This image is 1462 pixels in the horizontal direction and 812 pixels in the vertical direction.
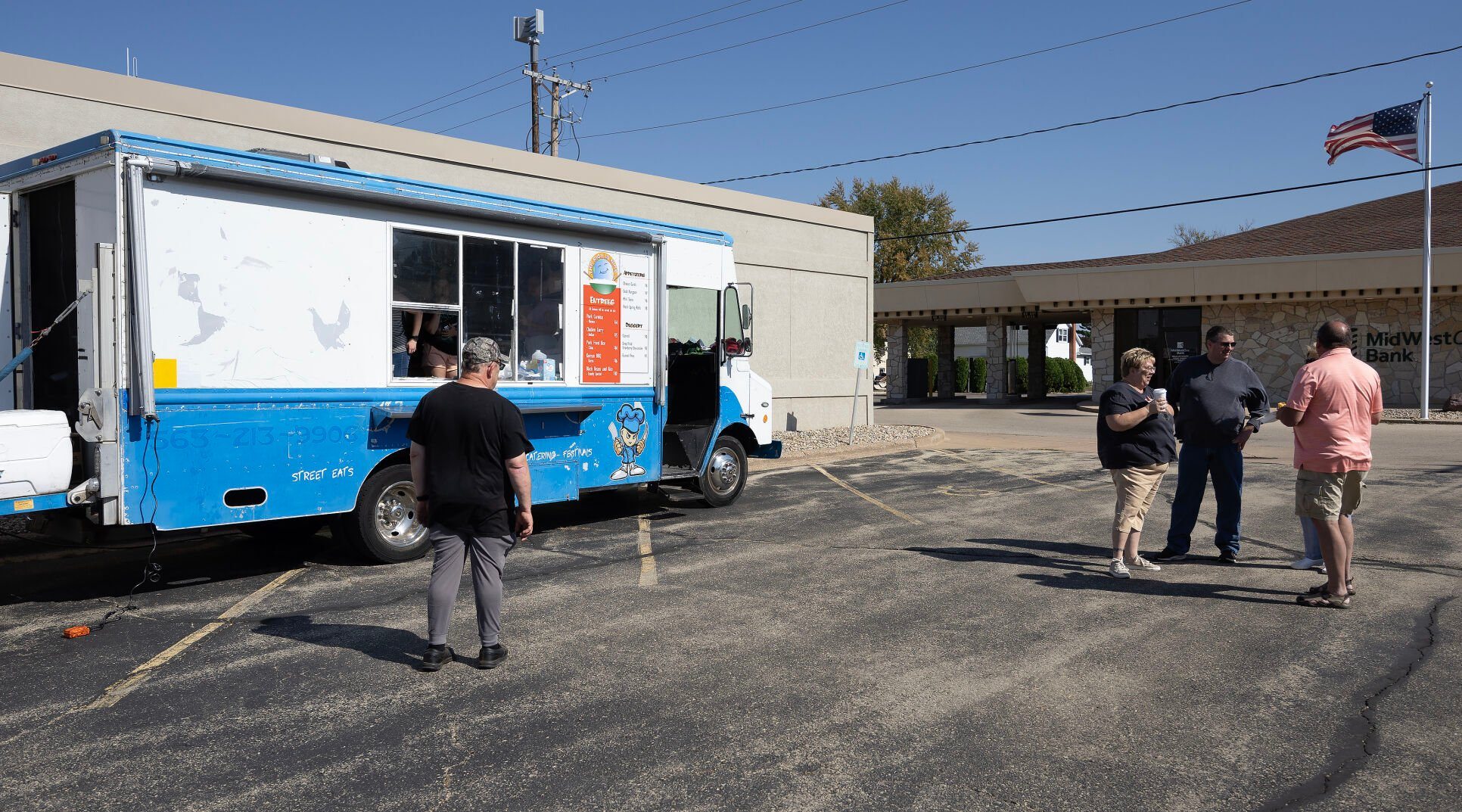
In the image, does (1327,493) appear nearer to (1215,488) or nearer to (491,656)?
(1215,488)

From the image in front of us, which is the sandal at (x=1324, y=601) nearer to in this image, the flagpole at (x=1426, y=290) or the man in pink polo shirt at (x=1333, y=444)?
the man in pink polo shirt at (x=1333, y=444)

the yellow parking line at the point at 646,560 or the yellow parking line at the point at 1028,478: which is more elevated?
the yellow parking line at the point at 1028,478

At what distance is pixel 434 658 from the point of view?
18.0 feet

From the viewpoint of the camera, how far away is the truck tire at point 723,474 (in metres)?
11.5

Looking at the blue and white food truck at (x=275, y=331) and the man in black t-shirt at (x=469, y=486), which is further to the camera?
the blue and white food truck at (x=275, y=331)

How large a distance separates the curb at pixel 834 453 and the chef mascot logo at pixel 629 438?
191 inches

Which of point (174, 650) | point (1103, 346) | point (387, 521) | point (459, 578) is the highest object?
point (1103, 346)

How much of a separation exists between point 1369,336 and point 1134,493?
91.8 feet

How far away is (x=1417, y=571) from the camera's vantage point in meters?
7.84

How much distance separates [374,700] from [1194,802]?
3636mm

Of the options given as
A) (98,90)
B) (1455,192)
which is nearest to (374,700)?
(98,90)

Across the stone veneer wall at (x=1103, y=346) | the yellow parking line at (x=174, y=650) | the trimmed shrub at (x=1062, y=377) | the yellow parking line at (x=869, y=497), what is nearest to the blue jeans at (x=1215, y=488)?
the yellow parking line at (x=869, y=497)

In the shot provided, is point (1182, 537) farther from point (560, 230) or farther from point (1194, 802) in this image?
point (560, 230)

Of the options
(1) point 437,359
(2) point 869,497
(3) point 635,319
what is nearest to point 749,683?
(1) point 437,359
